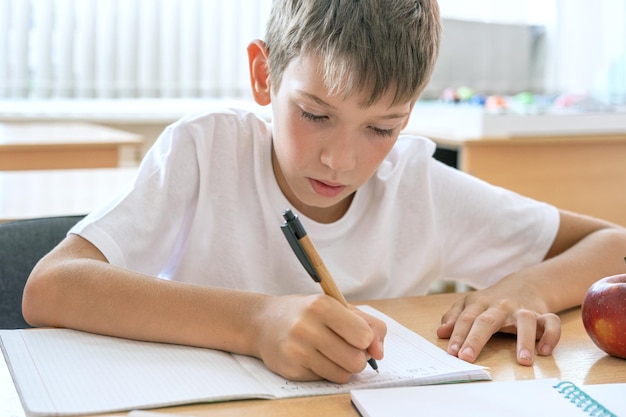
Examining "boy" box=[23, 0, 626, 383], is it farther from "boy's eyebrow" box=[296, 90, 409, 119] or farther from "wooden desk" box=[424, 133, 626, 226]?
"wooden desk" box=[424, 133, 626, 226]

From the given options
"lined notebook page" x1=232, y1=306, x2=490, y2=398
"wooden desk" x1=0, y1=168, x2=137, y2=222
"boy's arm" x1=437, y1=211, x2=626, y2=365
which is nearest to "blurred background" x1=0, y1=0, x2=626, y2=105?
"wooden desk" x1=0, y1=168, x2=137, y2=222

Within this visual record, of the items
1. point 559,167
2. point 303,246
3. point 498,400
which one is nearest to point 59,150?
point 559,167

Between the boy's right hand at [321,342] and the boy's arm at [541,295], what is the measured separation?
14 centimetres

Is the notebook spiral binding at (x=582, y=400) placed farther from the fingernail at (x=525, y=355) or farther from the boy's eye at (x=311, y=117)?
the boy's eye at (x=311, y=117)

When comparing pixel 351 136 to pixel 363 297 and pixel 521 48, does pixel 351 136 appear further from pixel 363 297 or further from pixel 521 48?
pixel 521 48

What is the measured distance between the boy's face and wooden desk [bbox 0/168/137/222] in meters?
0.60

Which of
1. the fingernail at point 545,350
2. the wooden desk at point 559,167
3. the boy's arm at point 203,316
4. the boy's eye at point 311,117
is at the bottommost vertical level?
the wooden desk at point 559,167

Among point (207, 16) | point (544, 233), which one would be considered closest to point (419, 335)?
point (544, 233)

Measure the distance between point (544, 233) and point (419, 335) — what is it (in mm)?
430

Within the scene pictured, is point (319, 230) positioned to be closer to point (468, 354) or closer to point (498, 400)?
point (468, 354)

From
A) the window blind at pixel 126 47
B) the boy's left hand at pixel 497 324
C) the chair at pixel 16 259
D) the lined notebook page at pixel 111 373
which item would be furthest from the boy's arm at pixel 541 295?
the window blind at pixel 126 47

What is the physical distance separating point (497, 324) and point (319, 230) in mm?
358

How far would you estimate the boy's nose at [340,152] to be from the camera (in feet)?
3.39

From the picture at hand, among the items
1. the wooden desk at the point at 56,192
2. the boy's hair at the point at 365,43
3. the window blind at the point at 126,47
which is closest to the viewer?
the boy's hair at the point at 365,43
